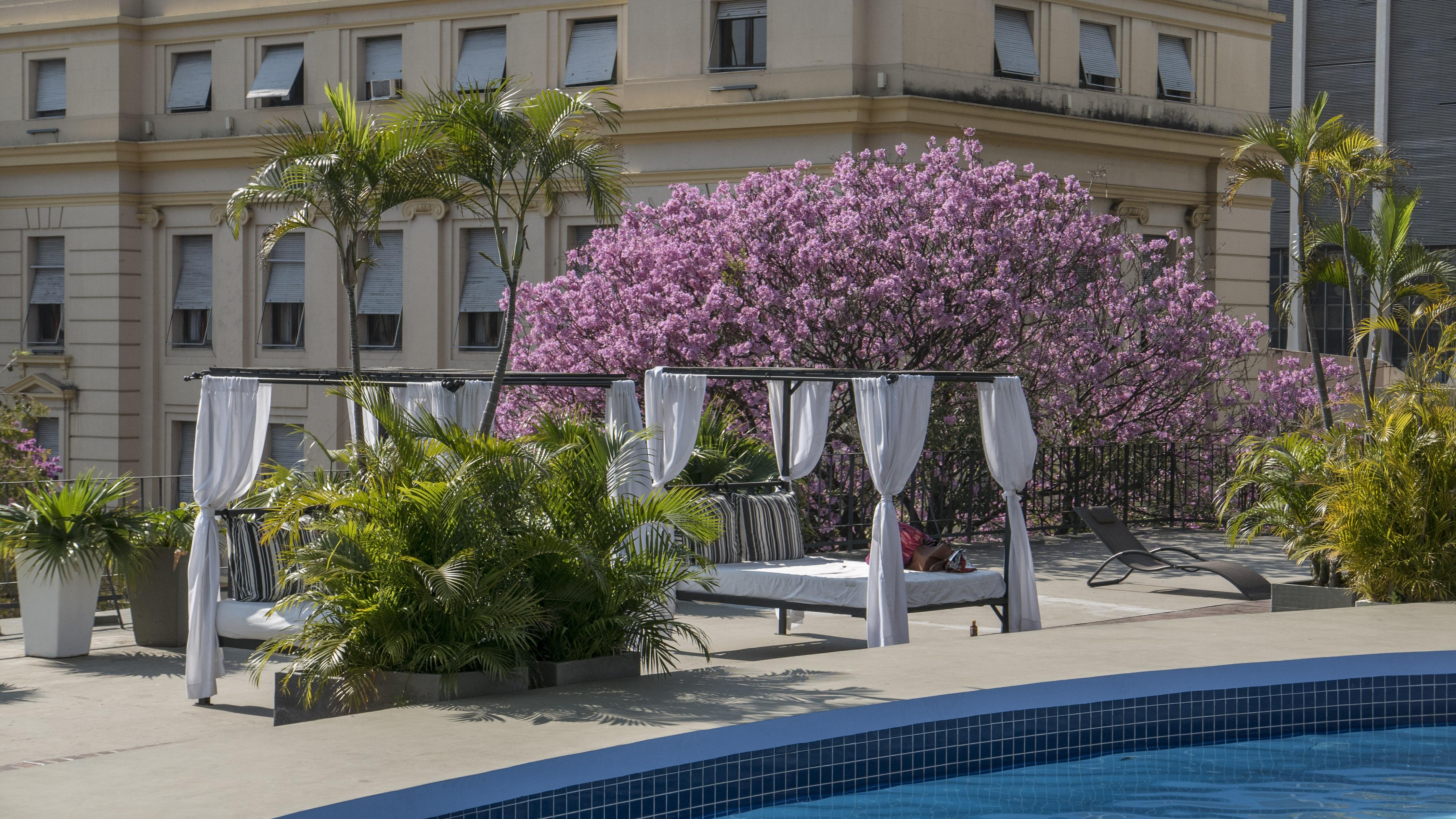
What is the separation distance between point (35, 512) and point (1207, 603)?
10061 mm

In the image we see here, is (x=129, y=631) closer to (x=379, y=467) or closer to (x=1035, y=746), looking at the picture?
(x=379, y=467)

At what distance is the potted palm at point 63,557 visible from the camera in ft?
39.3

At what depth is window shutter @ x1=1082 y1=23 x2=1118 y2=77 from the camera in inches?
1073

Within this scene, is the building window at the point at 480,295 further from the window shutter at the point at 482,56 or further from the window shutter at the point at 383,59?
the window shutter at the point at 383,59

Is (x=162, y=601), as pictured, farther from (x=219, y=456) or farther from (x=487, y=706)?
(x=487, y=706)

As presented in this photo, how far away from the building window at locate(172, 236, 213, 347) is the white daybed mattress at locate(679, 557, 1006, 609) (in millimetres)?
20562

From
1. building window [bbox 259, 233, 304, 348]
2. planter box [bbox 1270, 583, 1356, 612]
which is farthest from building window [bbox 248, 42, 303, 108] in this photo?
planter box [bbox 1270, 583, 1356, 612]

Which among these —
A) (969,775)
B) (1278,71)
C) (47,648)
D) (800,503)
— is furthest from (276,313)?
(1278,71)

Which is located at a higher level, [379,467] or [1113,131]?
[1113,131]

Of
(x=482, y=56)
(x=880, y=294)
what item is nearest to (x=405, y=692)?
(x=880, y=294)

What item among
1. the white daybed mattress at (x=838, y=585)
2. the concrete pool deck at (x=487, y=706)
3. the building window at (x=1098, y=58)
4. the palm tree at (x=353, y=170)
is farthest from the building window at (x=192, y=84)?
the white daybed mattress at (x=838, y=585)

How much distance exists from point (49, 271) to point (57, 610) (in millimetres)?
22028

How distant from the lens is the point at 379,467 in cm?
903

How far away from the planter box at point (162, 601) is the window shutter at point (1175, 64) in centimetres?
2101
